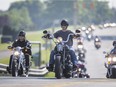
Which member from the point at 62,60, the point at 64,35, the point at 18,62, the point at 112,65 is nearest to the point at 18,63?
the point at 18,62

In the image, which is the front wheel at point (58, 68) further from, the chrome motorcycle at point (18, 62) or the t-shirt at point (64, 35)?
the chrome motorcycle at point (18, 62)

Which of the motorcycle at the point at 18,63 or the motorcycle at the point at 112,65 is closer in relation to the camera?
the motorcycle at the point at 112,65

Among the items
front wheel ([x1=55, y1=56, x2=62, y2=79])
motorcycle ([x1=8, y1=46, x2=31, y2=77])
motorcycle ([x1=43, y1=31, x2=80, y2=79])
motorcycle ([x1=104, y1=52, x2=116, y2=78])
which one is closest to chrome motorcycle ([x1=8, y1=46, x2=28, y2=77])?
motorcycle ([x1=8, y1=46, x2=31, y2=77])

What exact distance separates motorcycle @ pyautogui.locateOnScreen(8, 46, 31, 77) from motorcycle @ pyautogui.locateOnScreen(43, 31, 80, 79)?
1695mm

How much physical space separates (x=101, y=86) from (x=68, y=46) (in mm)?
4591

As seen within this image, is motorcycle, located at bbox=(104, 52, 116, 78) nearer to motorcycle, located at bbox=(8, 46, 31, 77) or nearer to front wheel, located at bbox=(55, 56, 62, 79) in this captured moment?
front wheel, located at bbox=(55, 56, 62, 79)

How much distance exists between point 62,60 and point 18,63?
89.6 inches

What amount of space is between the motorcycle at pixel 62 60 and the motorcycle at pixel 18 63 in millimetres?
1695

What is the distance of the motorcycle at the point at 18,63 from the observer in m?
19.2

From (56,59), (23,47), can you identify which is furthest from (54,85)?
(23,47)

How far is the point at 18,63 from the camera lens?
771 inches

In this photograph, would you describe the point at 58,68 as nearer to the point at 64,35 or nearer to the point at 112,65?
the point at 64,35

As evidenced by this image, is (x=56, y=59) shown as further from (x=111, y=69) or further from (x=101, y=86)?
(x=101, y=86)

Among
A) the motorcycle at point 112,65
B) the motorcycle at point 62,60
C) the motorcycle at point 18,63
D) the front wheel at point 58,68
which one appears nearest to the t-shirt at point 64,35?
the motorcycle at point 62,60
